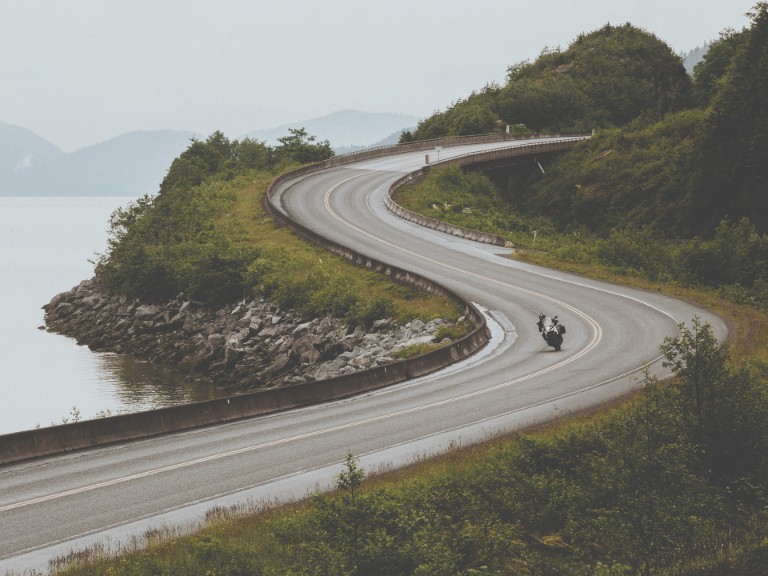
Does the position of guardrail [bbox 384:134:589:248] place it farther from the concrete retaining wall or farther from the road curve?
the concrete retaining wall

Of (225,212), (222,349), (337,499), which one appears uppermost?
(225,212)

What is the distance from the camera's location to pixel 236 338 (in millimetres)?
42062

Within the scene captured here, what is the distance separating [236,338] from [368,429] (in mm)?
24598

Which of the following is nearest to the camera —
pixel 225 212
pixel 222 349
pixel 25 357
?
pixel 222 349

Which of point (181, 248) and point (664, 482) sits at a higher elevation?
point (181, 248)

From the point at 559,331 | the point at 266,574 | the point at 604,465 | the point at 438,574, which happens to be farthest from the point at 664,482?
the point at 559,331

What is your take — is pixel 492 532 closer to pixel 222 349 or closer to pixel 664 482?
pixel 664 482

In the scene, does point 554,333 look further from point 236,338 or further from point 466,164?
point 466,164

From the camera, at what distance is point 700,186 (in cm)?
5634

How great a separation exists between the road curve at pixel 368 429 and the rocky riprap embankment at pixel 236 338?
556 cm

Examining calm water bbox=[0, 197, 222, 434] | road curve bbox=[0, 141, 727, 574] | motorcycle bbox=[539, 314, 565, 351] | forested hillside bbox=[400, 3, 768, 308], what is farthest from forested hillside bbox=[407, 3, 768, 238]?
calm water bbox=[0, 197, 222, 434]

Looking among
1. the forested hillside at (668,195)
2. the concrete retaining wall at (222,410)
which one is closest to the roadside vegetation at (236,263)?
the concrete retaining wall at (222,410)

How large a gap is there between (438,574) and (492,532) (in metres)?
1.74

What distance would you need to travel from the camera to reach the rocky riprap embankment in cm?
3372
